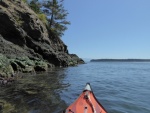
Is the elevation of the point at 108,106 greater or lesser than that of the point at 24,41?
lesser

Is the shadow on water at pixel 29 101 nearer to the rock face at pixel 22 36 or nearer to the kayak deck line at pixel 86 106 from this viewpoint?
the kayak deck line at pixel 86 106

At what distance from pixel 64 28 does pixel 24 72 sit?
1113 inches

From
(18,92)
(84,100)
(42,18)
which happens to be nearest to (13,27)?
(42,18)

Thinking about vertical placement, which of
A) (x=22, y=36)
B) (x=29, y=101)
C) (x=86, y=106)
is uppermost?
(x=22, y=36)

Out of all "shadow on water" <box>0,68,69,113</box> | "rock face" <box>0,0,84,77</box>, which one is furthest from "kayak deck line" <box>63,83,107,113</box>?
"rock face" <box>0,0,84,77</box>

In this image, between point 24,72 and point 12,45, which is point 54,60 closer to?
point 12,45

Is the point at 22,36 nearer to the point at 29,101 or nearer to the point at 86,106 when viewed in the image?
the point at 29,101

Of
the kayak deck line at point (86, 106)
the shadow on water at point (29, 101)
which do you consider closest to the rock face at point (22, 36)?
the shadow on water at point (29, 101)

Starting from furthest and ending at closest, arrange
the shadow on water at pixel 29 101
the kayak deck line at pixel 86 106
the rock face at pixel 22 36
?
the rock face at pixel 22 36
the shadow on water at pixel 29 101
the kayak deck line at pixel 86 106

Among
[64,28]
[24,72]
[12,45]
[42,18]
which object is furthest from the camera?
[64,28]

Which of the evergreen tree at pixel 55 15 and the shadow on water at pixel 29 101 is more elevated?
the evergreen tree at pixel 55 15

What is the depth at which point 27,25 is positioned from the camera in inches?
1182

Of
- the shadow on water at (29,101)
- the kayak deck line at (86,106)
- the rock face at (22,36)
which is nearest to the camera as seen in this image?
the kayak deck line at (86,106)

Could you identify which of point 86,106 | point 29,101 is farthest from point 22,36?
point 86,106
